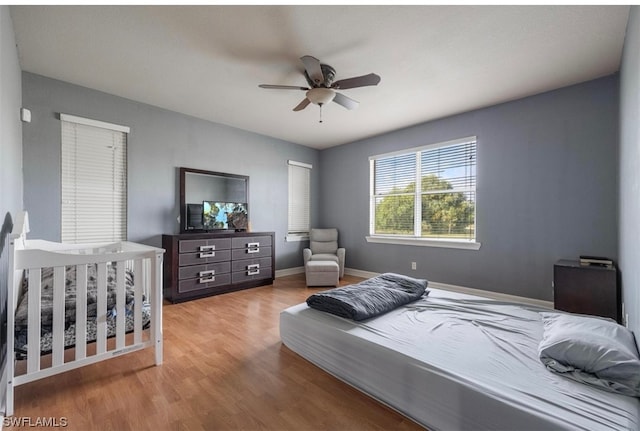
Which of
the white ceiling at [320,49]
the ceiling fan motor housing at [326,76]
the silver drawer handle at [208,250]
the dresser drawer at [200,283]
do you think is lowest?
the dresser drawer at [200,283]

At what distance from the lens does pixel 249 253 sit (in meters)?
4.38

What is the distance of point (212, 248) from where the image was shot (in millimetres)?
3943

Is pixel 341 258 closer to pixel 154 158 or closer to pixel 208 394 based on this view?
pixel 154 158

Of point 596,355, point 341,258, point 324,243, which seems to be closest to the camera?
point 596,355

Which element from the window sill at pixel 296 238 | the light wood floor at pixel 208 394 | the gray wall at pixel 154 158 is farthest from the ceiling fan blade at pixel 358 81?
the window sill at pixel 296 238

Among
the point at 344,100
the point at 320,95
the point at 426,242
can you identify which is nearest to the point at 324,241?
the point at 426,242

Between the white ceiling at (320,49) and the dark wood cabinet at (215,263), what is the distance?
6.19ft

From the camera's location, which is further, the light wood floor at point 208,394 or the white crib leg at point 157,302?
the white crib leg at point 157,302

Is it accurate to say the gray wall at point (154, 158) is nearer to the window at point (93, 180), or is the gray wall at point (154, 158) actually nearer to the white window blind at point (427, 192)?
the window at point (93, 180)

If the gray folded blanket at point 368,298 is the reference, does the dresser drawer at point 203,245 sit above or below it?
above

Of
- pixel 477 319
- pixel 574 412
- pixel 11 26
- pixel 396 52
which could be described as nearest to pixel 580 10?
pixel 396 52

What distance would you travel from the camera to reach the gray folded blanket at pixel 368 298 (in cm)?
204

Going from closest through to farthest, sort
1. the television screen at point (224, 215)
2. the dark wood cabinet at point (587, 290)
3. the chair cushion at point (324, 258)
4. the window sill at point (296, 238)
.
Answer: the dark wood cabinet at point (587, 290)
the television screen at point (224, 215)
the chair cushion at point (324, 258)
the window sill at point (296, 238)

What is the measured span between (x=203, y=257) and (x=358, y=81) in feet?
9.81
